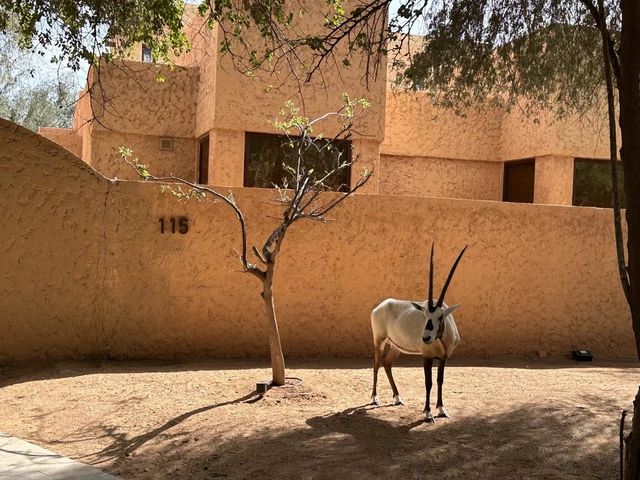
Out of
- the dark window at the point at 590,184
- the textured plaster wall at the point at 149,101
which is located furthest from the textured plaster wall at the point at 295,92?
the dark window at the point at 590,184

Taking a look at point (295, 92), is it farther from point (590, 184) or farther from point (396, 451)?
point (396, 451)

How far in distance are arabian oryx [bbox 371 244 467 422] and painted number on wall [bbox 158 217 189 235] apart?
3.58m

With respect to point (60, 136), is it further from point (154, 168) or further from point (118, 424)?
point (118, 424)

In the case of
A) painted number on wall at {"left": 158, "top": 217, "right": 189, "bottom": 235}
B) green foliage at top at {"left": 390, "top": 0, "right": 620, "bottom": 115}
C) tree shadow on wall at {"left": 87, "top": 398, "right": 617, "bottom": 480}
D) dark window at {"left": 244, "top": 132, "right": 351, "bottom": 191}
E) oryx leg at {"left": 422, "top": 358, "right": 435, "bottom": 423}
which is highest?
green foliage at top at {"left": 390, "top": 0, "right": 620, "bottom": 115}

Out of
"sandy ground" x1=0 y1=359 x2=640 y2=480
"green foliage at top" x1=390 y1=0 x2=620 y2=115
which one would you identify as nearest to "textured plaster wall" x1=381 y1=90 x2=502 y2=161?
"green foliage at top" x1=390 y1=0 x2=620 y2=115

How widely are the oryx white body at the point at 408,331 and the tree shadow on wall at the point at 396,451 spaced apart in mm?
691

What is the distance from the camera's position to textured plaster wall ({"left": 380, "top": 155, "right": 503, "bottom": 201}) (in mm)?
18422

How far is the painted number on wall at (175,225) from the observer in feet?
35.3

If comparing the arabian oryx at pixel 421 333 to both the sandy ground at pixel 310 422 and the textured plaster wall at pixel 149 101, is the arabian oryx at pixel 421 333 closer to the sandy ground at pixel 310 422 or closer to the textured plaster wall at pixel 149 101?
the sandy ground at pixel 310 422

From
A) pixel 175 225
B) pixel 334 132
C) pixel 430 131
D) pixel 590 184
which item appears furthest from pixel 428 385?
pixel 590 184

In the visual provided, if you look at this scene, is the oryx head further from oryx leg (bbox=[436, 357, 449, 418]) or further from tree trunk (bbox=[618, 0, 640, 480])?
tree trunk (bbox=[618, 0, 640, 480])

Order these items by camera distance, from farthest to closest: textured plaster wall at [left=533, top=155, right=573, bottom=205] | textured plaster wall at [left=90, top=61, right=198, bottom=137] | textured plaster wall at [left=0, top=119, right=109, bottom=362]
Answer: textured plaster wall at [left=533, top=155, right=573, bottom=205]
textured plaster wall at [left=90, top=61, right=198, bottom=137]
textured plaster wall at [left=0, top=119, right=109, bottom=362]

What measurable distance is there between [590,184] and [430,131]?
3947 mm

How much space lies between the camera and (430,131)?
18344 millimetres
